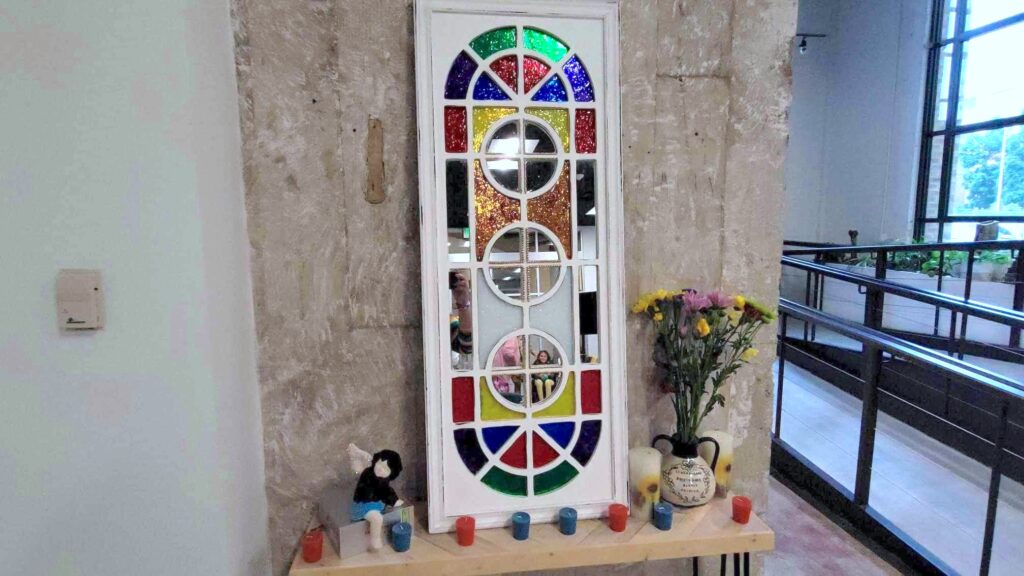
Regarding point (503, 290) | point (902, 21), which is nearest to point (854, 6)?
point (902, 21)

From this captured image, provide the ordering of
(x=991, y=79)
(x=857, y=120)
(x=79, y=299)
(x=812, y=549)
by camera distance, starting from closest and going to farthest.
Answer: (x=79, y=299) < (x=812, y=549) < (x=991, y=79) < (x=857, y=120)

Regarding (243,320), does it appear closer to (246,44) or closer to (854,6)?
(246,44)

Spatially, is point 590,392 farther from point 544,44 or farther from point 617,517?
point 544,44

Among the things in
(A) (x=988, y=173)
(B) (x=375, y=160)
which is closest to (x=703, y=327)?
(B) (x=375, y=160)

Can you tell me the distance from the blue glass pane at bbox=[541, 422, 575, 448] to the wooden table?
192 mm

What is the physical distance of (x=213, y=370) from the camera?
1.04 meters

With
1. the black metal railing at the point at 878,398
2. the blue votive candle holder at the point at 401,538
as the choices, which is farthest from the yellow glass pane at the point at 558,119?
the black metal railing at the point at 878,398

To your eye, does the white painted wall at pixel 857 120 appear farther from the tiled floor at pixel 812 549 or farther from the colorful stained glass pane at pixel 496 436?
the colorful stained glass pane at pixel 496 436

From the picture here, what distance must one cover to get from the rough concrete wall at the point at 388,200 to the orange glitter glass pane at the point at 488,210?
0.17 metres

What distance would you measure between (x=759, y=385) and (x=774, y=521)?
3.62 feet

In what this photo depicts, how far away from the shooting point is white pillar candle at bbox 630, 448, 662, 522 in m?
1.27

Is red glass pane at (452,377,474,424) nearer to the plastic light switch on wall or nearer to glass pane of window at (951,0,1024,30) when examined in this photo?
the plastic light switch on wall

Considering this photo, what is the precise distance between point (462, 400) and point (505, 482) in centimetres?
22

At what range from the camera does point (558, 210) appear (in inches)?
49.6
